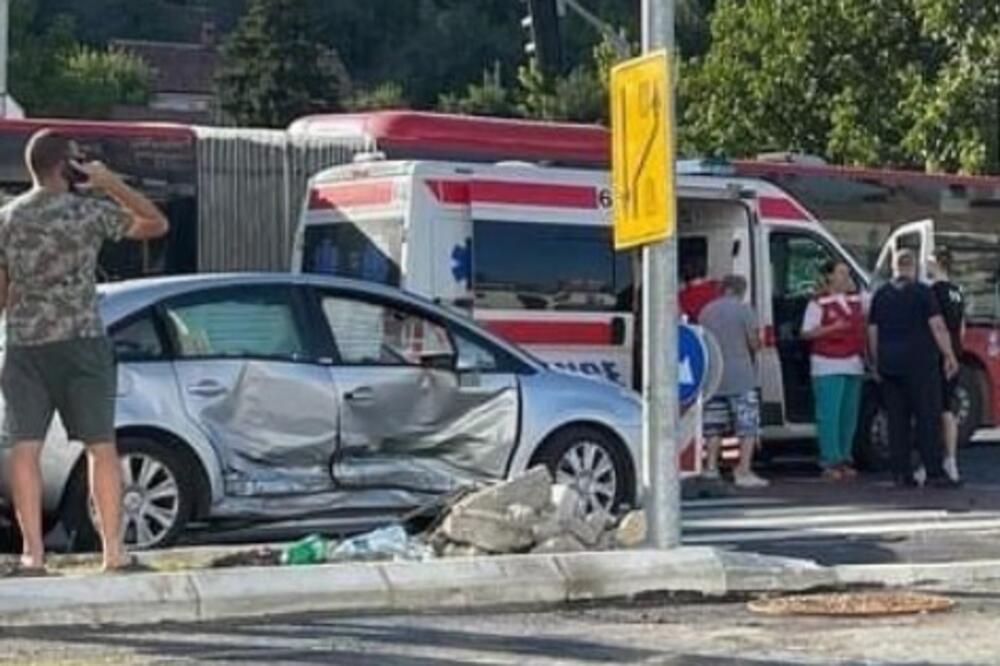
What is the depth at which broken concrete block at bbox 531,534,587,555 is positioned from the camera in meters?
11.1

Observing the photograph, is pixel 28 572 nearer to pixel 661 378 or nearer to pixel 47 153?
pixel 47 153

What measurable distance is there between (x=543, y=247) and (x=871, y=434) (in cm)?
336

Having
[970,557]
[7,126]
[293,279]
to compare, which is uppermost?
[7,126]

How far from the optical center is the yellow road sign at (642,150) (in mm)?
10867

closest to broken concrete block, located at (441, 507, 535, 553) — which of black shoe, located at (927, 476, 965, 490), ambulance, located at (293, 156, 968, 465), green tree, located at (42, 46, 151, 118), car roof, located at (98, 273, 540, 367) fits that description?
car roof, located at (98, 273, 540, 367)

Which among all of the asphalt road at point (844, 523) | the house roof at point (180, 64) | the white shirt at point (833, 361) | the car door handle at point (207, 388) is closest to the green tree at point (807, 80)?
the asphalt road at point (844, 523)

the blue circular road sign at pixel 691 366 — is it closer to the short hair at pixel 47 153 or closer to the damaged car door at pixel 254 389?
the damaged car door at pixel 254 389

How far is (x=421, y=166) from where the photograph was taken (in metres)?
17.8

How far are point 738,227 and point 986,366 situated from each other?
3481 millimetres

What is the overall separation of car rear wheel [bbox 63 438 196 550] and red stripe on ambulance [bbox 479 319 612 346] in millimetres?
5662

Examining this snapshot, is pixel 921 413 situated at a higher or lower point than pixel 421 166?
lower

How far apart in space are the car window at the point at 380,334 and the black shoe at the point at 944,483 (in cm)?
551

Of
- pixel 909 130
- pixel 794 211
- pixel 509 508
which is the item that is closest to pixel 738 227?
pixel 794 211

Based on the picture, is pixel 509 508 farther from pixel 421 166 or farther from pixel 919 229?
pixel 919 229
